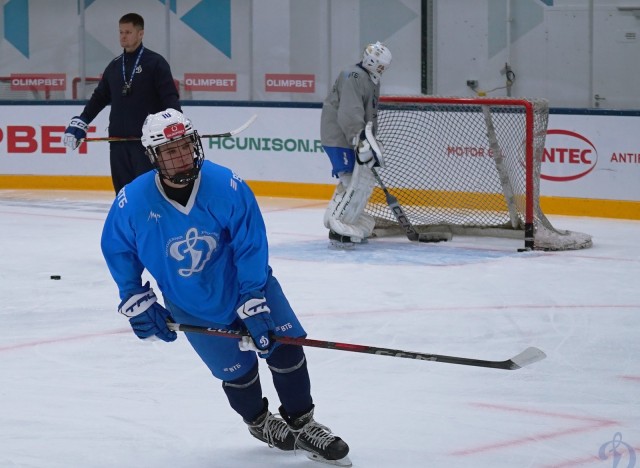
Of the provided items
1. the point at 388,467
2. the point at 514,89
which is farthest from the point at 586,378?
the point at 514,89

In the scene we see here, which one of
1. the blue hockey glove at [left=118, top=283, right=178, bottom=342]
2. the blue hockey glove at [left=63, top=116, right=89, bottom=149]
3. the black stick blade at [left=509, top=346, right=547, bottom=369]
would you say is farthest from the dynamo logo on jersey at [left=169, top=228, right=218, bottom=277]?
the blue hockey glove at [left=63, top=116, right=89, bottom=149]

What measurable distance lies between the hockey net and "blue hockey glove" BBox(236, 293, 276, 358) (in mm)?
4213

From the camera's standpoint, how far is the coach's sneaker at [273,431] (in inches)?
125

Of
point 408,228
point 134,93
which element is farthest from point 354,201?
A: point 134,93

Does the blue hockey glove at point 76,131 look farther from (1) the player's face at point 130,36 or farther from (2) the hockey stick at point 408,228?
(2) the hockey stick at point 408,228

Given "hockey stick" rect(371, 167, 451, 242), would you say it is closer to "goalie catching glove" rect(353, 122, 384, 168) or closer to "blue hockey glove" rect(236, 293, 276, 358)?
"goalie catching glove" rect(353, 122, 384, 168)

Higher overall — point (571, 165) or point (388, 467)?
point (571, 165)

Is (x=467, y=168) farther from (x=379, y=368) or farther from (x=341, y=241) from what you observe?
(x=379, y=368)

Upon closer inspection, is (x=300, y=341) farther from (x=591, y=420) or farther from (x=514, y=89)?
(x=514, y=89)

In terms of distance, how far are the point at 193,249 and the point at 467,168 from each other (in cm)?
517

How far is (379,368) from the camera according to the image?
418 cm

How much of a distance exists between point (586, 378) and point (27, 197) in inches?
258

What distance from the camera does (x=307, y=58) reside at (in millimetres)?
10281

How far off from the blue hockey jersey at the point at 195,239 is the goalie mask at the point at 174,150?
0.17ft
